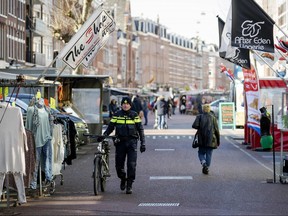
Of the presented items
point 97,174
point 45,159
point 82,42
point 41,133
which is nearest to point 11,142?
point 41,133

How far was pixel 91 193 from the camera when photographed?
18.0 metres

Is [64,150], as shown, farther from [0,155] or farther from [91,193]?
[0,155]

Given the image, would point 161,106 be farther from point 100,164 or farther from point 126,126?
point 100,164

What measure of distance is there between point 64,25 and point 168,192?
39.1 meters

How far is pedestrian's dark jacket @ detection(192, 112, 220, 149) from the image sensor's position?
22.8 meters

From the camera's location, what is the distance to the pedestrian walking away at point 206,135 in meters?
22.8

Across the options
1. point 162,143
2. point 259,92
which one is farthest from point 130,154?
point 162,143

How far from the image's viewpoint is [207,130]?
2280 centimetres

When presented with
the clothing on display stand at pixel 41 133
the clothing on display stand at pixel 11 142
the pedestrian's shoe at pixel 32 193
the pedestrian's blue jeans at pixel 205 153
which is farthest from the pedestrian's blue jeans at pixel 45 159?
the pedestrian's blue jeans at pixel 205 153

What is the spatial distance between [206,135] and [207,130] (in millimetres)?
123

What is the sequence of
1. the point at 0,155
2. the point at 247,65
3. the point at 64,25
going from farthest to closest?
the point at 64,25, the point at 247,65, the point at 0,155

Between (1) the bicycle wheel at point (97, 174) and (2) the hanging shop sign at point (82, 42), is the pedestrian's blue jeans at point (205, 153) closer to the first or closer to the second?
(2) the hanging shop sign at point (82, 42)

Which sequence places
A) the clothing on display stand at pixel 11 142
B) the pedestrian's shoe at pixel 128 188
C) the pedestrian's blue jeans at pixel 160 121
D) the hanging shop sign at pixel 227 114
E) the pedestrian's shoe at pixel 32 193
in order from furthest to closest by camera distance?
the pedestrian's blue jeans at pixel 160 121
the hanging shop sign at pixel 227 114
the pedestrian's shoe at pixel 128 188
the pedestrian's shoe at pixel 32 193
the clothing on display stand at pixel 11 142

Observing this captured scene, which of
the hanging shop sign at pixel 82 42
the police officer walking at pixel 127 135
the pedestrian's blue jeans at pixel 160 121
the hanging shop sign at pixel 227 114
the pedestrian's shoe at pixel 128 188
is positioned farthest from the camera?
the pedestrian's blue jeans at pixel 160 121
